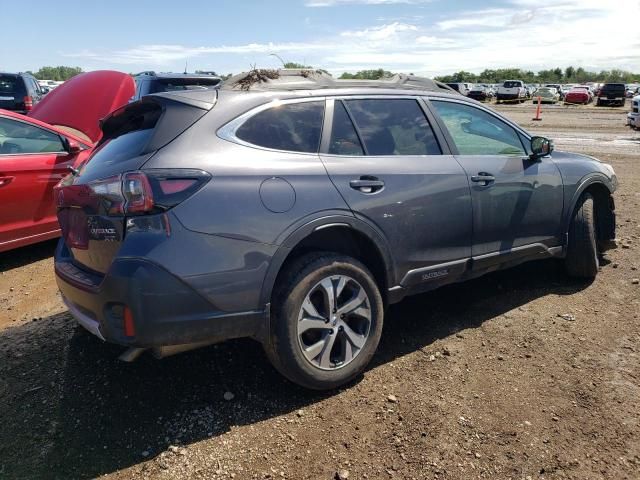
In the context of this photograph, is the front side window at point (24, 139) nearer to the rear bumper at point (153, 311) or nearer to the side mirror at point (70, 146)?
the side mirror at point (70, 146)

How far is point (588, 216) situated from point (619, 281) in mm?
708

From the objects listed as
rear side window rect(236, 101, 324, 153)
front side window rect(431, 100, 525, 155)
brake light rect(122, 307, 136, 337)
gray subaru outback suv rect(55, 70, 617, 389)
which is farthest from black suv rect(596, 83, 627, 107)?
brake light rect(122, 307, 136, 337)

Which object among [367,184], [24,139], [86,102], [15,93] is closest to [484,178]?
[367,184]

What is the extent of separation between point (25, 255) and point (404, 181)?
4.65 m

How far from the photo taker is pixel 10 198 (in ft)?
17.2

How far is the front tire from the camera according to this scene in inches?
114

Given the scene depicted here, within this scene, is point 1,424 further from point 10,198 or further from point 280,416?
point 10,198

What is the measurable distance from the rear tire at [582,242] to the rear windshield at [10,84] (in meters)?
13.3

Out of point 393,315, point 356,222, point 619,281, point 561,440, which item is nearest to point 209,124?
point 356,222

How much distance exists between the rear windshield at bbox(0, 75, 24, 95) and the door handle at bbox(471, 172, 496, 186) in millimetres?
13019

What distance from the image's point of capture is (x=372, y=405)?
3.05 meters

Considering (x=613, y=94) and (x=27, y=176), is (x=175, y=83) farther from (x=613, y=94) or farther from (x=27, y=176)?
(x=613, y=94)

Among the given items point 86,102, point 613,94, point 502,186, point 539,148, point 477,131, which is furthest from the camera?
point 613,94

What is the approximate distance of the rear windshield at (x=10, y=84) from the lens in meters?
13.0
